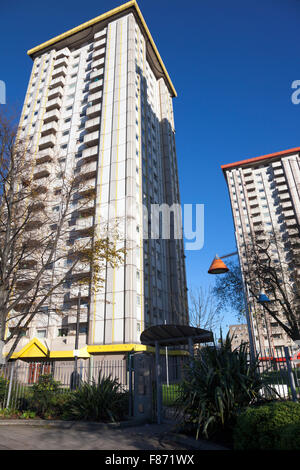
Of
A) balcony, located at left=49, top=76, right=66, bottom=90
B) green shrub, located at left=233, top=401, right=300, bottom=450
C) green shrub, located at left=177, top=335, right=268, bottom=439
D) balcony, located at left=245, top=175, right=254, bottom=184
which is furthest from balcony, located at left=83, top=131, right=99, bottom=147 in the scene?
balcony, located at left=245, top=175, right=254, bottom=184

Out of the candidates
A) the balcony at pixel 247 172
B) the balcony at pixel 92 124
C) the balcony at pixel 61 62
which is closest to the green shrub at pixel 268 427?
the balcony at pixel 92 124

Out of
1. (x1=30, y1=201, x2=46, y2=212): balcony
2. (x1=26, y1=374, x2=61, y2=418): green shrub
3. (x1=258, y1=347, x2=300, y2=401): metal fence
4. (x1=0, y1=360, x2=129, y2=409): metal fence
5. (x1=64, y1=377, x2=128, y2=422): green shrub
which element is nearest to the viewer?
(x1=258, y1=347, x2=300, y2=401): metal fence

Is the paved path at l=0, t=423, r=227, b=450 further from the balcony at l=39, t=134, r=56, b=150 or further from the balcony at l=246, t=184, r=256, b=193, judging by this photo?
the balcony at l=246, t=184, r=256, b=193

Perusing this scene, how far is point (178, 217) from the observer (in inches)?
1865

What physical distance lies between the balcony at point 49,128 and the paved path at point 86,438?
43429mm

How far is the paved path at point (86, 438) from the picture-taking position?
6.75 meters

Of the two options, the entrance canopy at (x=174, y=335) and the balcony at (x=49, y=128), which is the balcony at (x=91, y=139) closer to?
the balcony at (x=49, y=128)

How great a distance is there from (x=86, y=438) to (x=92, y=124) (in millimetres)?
40113

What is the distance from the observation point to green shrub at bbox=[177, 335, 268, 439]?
7.00 metres

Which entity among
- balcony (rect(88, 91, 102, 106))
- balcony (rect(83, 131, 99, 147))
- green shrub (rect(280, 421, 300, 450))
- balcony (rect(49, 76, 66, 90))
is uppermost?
balcony (rect(49, 76, 66, 90))

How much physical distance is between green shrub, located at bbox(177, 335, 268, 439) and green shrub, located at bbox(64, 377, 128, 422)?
3.46 metres

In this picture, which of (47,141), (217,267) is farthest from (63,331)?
(47,141)

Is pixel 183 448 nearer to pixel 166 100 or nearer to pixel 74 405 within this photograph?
pixel 74 405

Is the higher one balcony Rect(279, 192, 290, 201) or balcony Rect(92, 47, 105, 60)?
balcony Rect(92, 47, 105, 60)
